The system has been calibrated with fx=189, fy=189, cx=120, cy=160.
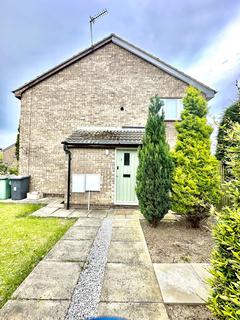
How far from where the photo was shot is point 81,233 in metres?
5.01

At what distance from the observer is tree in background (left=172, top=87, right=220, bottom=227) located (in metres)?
5.18

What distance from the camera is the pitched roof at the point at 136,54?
36.2ft

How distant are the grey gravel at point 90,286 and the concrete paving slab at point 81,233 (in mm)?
509

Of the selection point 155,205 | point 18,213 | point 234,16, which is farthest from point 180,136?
point 234,16

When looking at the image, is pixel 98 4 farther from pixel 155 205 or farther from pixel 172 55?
pixel 155 205

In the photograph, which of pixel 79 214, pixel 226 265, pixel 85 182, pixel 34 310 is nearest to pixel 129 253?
pixel 34 310

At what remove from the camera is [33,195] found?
10000mm

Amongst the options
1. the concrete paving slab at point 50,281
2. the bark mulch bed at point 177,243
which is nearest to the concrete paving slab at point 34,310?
the concrete paving slab at point 50,281

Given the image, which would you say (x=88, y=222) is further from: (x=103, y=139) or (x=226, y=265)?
(x=226, y=265)

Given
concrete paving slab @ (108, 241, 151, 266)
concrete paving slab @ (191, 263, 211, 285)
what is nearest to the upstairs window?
concrete paving slab @ (108, 241, 151, 266)

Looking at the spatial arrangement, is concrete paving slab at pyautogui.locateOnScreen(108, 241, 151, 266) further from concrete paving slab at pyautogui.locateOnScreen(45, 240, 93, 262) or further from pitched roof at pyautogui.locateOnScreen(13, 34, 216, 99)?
pitched roof at pyautogui.locateOnScreen(13, 34, 216, 99)

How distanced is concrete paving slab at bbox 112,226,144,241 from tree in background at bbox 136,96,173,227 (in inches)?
20.8

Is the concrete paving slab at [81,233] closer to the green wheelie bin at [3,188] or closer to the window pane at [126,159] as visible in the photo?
the window pane at [126,159]

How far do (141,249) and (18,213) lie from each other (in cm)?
522
